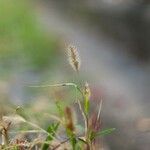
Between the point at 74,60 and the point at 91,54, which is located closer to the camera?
the point at 74,60

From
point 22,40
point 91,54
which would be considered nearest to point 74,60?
point 22,40

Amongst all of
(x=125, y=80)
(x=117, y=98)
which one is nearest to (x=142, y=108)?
(x=117, y=98)

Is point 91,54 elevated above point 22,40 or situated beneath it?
situated beneath

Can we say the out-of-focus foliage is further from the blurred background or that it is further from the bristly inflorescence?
the bristly inflorescence

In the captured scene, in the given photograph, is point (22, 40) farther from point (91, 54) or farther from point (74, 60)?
point (74, 60)

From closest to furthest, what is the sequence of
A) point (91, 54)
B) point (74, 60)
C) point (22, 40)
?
point (74, 60) → point (22, 40) → point (91, 54)

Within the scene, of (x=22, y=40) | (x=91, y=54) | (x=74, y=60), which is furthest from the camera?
(x=91, y=54)

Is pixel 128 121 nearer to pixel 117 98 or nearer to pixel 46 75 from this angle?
pixel 117 98

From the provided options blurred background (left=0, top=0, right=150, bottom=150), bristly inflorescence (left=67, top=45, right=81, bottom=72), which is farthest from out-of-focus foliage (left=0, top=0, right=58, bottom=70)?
bristly inflorescence (left=67, top=45, right=81, bottom=72)
